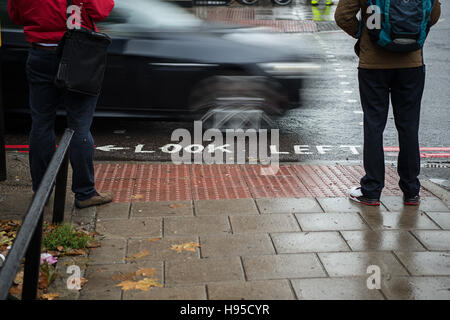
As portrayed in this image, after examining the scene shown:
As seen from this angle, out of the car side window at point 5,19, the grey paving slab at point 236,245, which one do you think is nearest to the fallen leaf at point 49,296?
the grey paving slab at point 236,245

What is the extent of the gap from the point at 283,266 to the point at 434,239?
1.18 m

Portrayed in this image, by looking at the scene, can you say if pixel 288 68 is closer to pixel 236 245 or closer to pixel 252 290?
pixel 236 245

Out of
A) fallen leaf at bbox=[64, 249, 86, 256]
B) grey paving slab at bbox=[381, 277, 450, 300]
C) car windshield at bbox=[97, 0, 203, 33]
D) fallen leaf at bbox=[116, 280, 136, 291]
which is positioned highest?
car windshield at bbox=[97, 0, 203, 33]

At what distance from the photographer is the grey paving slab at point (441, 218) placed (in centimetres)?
466

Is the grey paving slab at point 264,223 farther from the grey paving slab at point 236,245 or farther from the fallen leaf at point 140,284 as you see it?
the fallen leaf at point 140,284

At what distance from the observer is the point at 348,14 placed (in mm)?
4812

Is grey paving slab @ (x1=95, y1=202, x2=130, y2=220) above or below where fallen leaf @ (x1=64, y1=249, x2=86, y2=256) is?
below

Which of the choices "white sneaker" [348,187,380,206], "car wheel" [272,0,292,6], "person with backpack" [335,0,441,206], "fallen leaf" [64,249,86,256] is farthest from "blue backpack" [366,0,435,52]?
"car wheel" [272,0,292,6]

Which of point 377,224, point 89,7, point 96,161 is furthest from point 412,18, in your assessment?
point 96,161

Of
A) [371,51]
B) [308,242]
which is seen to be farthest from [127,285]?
[371,51]

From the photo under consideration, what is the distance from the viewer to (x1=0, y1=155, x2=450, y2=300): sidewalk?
144 inches

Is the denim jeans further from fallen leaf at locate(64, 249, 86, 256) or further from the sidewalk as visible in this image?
fallen leaf at locate(64, 249, 86, 256)

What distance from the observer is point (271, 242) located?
14.1 ft

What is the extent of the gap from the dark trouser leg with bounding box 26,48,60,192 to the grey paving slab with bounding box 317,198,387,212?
84.6 inches
